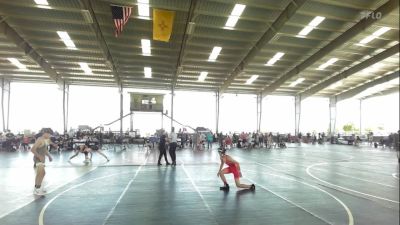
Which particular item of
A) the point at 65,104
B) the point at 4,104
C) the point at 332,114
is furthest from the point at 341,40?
the point at 4,104

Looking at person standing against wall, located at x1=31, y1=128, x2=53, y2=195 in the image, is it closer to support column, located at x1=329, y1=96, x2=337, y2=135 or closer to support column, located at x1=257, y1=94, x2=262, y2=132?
support column, located at x1=257, y1=94, x2=262, y2=132

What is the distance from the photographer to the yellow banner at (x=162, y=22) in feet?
54.4

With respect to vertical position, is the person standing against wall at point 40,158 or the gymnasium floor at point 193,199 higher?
the person standing against wall at point 40,158

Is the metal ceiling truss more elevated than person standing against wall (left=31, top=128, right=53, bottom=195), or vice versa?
the metal ceiling truss

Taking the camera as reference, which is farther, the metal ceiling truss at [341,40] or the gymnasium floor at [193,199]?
the metal ceiling truss at [341,40]

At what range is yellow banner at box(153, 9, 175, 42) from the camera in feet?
54.4

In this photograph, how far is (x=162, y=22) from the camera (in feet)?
55.6

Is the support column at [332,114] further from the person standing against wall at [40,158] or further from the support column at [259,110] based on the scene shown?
the person standing against wall at [40,158]

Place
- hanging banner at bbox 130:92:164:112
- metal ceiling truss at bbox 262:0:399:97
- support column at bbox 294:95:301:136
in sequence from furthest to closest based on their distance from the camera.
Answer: support column at bbox 294:95:301:136
hanging banner at bbox 130:92:164:112
metal ceiling truss at bbox 262:0:399:97

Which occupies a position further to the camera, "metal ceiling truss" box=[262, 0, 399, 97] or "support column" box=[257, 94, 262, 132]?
"support column" box=[257, 94, 262, 132]

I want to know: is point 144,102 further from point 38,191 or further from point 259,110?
point 38,191

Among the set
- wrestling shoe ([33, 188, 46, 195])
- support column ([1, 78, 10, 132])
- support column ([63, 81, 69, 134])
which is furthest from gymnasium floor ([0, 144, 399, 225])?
support column ([1, 78, 10, 132])

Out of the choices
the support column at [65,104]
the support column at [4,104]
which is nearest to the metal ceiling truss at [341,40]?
the support column at [65,104]

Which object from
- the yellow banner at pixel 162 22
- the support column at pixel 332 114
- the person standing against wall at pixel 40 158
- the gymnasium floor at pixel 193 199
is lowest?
the gymnasium floor at pixel 193 199
